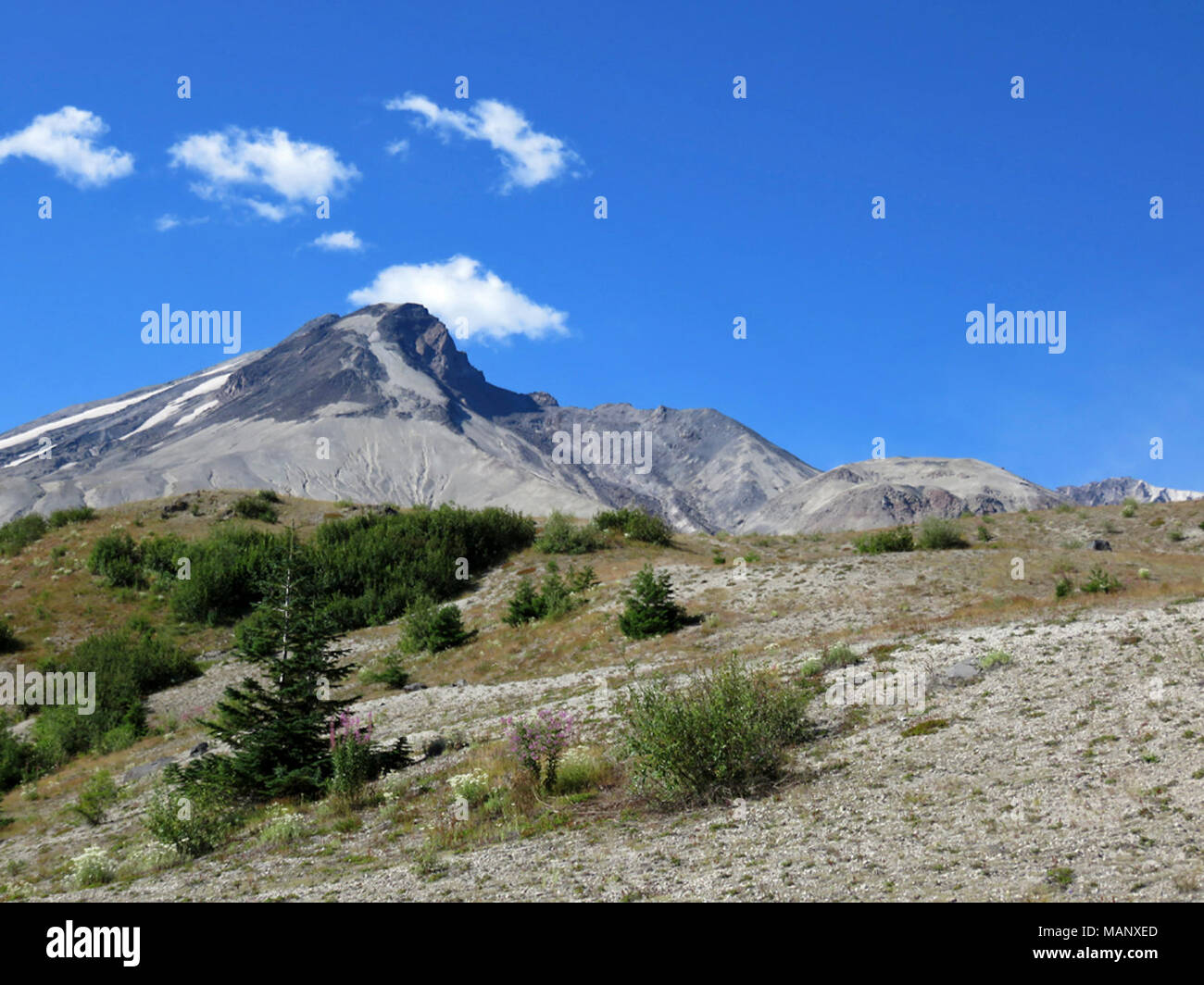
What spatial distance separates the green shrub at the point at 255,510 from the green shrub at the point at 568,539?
17498 millimetres

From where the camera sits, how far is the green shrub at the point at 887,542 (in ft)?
119

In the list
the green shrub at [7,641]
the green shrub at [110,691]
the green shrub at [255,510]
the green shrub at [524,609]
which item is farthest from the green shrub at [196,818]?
the green shrub at [255,510]

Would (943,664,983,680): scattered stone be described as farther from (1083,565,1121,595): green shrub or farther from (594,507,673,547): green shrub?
(594,507,673,547): green shrub

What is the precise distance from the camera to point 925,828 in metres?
8.70

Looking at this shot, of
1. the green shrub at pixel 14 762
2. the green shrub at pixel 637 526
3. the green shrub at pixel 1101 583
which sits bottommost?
the green shrub at pixel 14 762

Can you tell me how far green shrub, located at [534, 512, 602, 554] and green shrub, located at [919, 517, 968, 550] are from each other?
1534cm

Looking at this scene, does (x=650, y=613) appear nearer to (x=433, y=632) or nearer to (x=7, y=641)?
(x=433, y=632)

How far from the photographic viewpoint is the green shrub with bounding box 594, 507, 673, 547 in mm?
42969

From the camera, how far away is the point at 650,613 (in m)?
26.0

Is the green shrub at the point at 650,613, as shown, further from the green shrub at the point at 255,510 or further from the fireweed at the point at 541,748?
the green shrub at the point at 255,510

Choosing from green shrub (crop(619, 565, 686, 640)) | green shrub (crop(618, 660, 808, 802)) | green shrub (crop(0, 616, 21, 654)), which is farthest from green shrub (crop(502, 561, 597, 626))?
green shrub (crop(0, 616, 21, 654))

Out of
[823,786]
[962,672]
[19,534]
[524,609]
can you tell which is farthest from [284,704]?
[19,534]
